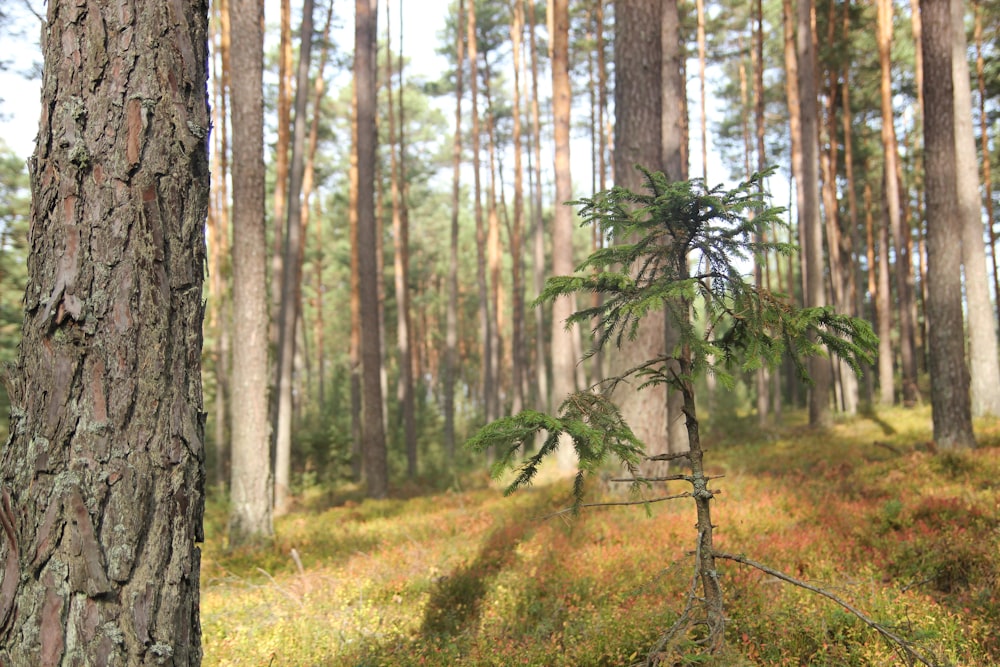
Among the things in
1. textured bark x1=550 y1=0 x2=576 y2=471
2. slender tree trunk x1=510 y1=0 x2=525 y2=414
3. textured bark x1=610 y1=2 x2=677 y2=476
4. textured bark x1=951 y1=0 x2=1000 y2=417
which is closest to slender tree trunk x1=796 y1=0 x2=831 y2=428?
textured bark x1=951 y1=0 x2=1000 y2=417

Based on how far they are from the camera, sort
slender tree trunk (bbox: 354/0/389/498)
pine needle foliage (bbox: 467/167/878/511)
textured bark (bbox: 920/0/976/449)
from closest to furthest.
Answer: pine needle foliage (bbox: 467/167/878/511), textured bark (bbox: 920/0/976/449), slender tree trunk (bbox: 354/0/389/498)

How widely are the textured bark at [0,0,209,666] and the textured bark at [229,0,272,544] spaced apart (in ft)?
21.1

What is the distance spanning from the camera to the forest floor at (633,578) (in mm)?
4145

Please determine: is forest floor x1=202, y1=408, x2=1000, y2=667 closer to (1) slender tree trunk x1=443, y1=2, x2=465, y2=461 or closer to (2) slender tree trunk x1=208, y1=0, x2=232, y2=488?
(2) slender tree trunk x1=208, y1=0, x2=232, y2=488

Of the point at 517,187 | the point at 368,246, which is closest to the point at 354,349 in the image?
the point at 368,246

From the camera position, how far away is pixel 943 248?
8859 mm

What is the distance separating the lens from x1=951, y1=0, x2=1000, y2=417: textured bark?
11523 millimetres

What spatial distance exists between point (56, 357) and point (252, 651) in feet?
11.0

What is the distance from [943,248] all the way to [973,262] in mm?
4508

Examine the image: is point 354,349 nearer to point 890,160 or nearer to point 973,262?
point 973,262

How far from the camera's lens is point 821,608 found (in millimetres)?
4426

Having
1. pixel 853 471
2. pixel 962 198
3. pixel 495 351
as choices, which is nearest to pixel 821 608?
pixel 853 471

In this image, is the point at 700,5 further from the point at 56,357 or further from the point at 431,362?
the point at 431,362

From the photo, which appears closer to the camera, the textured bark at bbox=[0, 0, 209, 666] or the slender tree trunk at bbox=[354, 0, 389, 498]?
the textured bark at bbox=[0, 0, 209, 666]
